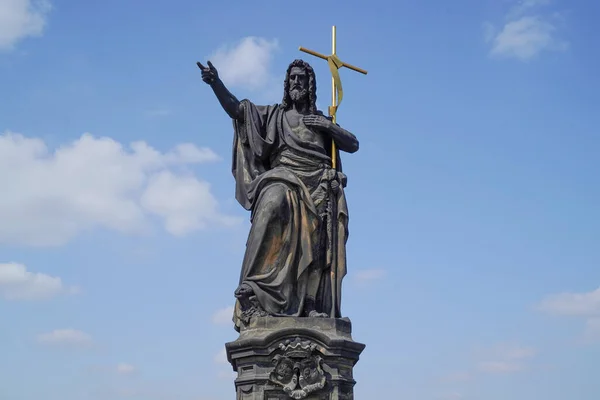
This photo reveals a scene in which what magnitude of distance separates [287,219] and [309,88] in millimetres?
2560

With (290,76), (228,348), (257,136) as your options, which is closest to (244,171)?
(257,136)

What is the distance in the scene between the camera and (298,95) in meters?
14.9

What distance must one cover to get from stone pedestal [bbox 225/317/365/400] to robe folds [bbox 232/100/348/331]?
1.48ft

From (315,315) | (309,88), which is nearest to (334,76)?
(309,88)

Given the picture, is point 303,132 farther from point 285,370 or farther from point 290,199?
point 285,370

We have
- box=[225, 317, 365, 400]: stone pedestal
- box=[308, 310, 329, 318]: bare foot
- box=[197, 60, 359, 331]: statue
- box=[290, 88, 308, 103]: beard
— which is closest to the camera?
box=[225, 317, 365, 400]: stone pedestal

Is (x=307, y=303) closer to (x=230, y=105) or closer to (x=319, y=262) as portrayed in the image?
(x=319, y=262)

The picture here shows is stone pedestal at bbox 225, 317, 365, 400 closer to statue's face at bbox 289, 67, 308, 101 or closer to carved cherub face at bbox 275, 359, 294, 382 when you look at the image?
carved cherub face at bbox 275, 359, 294, 382

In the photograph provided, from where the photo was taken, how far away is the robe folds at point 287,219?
13414 millimetres

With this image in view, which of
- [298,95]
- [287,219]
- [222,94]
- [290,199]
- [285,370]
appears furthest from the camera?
[298,95]

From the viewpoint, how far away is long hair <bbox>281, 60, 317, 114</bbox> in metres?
14.9

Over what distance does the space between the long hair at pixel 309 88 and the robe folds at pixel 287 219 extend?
0.29 meters

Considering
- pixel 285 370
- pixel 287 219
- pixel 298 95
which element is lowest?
pixel 285 370

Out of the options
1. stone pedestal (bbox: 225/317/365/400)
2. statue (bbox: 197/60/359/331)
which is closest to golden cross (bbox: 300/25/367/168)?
statue (bbox: 197/60/359/331)
